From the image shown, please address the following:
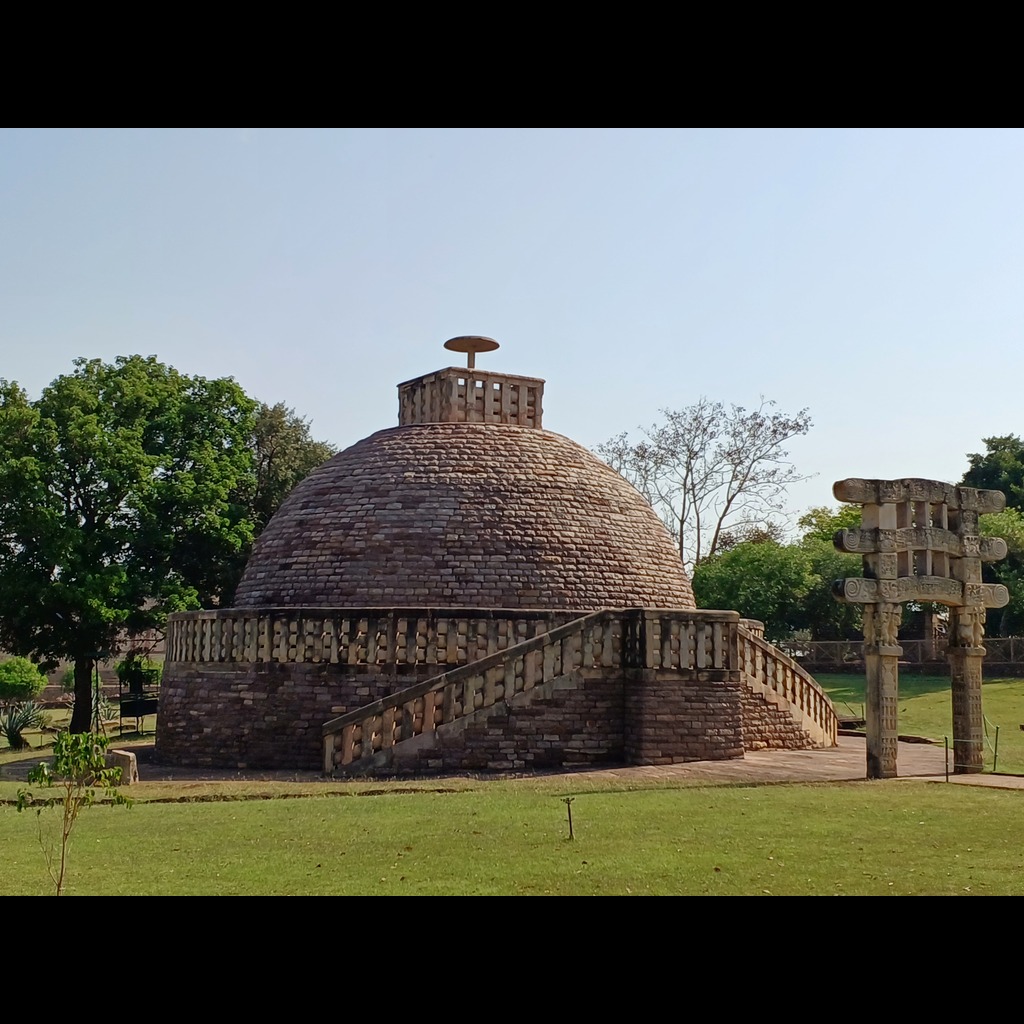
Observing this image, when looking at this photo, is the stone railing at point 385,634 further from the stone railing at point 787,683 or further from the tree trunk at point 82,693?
the tree trunk at point 82,693

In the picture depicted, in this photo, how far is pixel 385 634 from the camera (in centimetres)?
1762

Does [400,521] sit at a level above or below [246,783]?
above

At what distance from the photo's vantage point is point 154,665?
32719 mm

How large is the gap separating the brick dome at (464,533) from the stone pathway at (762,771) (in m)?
3.45

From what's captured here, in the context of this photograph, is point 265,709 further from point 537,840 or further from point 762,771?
point 537,840

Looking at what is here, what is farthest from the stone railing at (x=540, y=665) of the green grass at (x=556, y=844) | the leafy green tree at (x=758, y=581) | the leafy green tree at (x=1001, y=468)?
the leafy green tree at (x=1001, y=468)

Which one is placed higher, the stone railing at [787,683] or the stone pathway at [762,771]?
the stone railing at [787,683]

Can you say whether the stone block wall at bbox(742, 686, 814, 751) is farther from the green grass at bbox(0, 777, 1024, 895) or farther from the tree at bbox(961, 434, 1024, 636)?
the tree at bbox(961, 434, 1024, 636)

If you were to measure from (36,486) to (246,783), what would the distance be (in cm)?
1256

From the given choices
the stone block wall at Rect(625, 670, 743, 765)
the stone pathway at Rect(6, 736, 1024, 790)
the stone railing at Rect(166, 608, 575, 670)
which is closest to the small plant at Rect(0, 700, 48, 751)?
the stone pathway at Rect(6, 736, 1024, 790)

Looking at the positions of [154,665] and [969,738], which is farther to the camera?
[154,665]

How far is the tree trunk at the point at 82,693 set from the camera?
2667 cm
